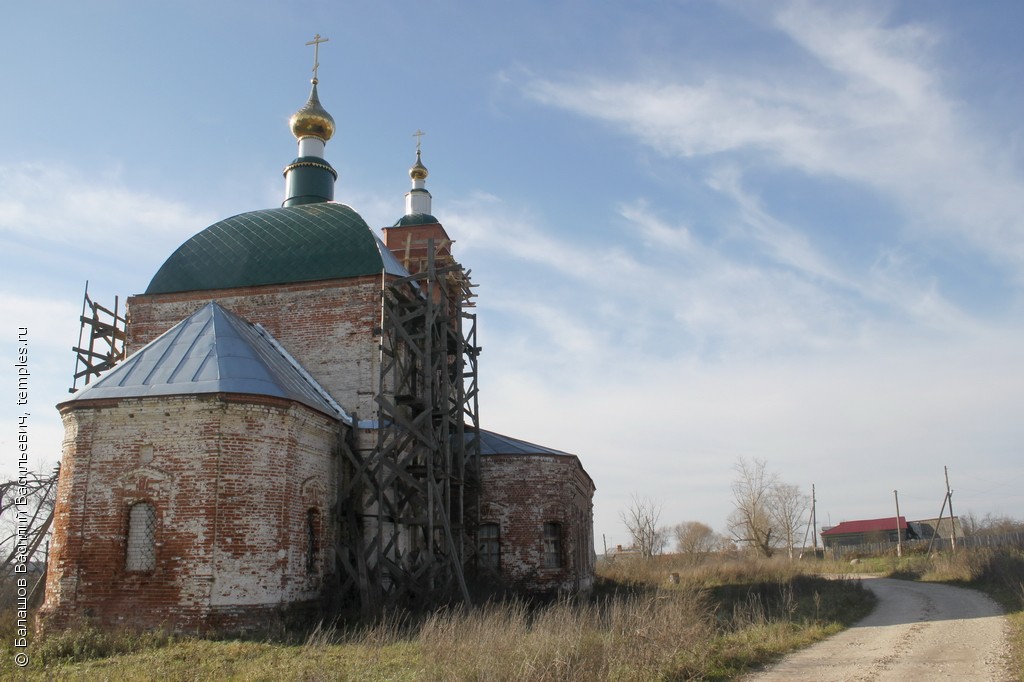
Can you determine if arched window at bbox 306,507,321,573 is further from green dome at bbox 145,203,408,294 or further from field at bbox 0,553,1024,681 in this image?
green dome at bbox 145,203,408,294

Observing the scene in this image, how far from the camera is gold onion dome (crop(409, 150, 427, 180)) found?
26594 mm

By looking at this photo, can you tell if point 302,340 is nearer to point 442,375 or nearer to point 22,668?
point 442,375

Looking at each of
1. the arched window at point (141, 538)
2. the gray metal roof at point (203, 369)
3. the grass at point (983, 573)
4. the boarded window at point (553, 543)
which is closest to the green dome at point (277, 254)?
the gray metal roof at point (203, 369)

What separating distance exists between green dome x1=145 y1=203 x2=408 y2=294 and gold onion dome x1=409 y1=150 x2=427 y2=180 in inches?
405

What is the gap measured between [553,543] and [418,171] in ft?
47.7

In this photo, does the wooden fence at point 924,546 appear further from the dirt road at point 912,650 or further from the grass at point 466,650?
the grass at point 466,650

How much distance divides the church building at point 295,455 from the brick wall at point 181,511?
26 mm

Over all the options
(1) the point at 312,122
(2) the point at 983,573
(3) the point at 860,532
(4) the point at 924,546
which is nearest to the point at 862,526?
(3) the point at 860,532

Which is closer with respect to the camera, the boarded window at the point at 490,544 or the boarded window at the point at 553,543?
the boarded window at the point at 490,544

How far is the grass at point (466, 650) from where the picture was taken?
23.7ft

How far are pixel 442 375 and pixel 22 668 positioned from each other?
8.57 m

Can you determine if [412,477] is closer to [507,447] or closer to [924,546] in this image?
[507,447]

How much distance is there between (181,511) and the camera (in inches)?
423

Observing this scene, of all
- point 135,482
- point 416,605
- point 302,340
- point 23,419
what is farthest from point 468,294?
point 23,419
